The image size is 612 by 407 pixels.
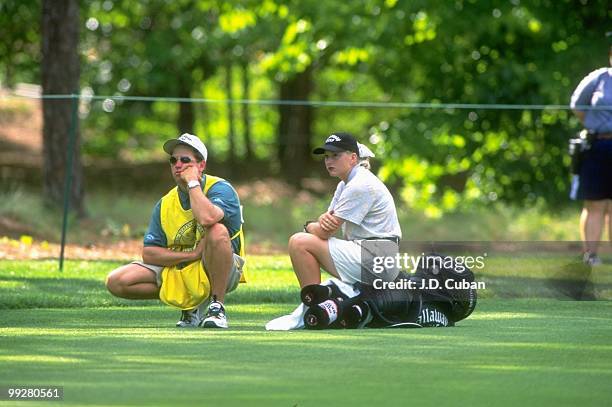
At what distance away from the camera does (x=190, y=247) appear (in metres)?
9.05

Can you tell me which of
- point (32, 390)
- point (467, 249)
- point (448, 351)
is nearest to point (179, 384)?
point (32, 390)

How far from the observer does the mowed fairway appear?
5.91 m

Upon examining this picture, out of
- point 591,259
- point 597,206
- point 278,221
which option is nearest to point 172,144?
point 591,259

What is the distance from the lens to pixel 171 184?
27.4 meters

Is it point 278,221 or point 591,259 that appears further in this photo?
point 278,221

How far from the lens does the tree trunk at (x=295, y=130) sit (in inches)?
1133

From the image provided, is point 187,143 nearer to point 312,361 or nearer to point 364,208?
point 364,208

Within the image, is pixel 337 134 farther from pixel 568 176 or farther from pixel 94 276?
pixel 568 176

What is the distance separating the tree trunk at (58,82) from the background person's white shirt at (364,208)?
9367 millimetres

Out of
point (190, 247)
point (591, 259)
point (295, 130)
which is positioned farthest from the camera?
point (295, 130)

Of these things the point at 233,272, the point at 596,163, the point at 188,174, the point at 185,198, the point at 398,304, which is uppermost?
the point at 596,163

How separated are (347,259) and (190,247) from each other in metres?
1.05

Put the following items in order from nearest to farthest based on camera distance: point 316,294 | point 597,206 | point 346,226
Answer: point 316,294 < point 346,226 < point 597,206

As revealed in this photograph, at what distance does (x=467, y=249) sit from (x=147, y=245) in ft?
10.8
